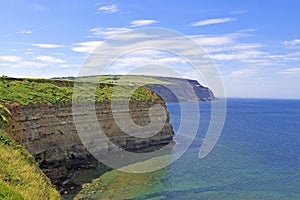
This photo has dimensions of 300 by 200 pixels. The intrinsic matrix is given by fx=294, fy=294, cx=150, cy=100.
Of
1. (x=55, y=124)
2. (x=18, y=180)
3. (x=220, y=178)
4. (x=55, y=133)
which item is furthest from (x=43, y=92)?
(x=18, y=180)

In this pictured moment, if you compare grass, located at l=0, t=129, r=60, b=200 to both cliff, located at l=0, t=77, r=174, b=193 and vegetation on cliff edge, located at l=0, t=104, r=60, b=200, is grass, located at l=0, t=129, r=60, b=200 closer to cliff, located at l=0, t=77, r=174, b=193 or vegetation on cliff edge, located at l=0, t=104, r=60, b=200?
vegetation on cliff edge, located at l=0, t=104, r=60, b=200

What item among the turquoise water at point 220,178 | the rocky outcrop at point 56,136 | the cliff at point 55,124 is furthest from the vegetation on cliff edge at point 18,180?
the rocky outcrop at point 56,136

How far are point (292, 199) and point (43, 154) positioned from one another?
35.6m

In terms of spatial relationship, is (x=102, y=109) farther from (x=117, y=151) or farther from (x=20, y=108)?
(x=20, y=108)

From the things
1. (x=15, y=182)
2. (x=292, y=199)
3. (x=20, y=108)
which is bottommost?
(x=292, y=199)

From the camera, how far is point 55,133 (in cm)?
4912

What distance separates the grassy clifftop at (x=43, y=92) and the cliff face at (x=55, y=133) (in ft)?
5.90

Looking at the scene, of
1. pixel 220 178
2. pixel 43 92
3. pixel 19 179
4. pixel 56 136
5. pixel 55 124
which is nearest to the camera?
pixel 19 179

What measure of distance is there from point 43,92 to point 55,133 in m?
10.1

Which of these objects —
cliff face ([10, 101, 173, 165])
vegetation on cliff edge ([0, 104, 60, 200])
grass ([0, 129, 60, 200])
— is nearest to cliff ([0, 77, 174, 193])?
cliff face ([10, 101, 173, 165])

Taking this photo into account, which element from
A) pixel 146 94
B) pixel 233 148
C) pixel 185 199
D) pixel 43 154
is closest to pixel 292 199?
pixel 185 199

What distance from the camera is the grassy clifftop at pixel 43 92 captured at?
163 feet

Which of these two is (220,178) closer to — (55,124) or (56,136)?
(56,136)

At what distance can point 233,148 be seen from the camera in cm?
6644
